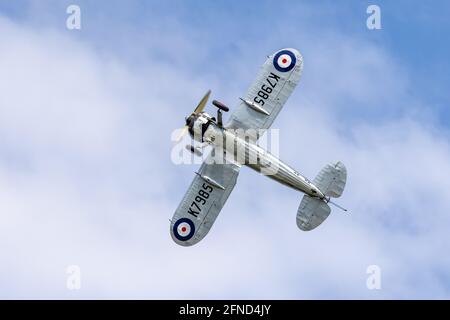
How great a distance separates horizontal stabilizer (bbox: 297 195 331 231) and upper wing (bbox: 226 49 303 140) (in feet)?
16.3

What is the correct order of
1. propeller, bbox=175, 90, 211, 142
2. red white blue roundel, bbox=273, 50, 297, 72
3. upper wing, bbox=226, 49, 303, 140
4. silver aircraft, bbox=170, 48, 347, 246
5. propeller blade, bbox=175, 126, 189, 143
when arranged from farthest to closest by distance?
red white blue roundel, bbox=273, 50, 297, 72
upper wing, bbox=226, 49, 303, 140
silver aircraft, bbox=170, 48, 347, 246
propeller, bbox=175, 90, 211, 142
propeller blade, bbox=175, 126, 189, 143

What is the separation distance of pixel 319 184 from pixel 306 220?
7.37ft

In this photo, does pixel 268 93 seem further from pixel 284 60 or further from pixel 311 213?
pixel 311 213

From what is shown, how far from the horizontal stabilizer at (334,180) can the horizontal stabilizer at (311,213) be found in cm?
79

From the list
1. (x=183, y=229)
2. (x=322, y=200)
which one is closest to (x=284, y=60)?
(x=322, y=200)

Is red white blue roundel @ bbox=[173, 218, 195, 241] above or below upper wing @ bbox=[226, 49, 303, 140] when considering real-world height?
below

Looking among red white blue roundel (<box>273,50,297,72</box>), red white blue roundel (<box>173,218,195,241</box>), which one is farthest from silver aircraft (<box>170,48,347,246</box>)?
red white blue roundel (<box>273,50,297,72</box>)

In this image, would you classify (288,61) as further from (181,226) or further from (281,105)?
(181,226)

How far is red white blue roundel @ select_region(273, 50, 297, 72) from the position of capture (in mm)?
56656

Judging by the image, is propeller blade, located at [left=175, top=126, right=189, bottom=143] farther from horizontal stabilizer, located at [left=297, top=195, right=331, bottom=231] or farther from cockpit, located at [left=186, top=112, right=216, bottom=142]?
horizontal stabilizer, located at [left=297, top=195, right=331, bottom=231]

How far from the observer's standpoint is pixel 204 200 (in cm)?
5566

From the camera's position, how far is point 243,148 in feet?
181

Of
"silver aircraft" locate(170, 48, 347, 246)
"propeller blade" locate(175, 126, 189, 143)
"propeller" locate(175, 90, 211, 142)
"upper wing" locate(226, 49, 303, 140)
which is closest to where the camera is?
"propeller blade" locate(175, 126, 189, 143)

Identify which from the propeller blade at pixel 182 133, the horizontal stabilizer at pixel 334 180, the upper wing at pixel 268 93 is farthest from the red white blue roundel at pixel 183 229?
the horizontal stabilizer at pixel 334 180
